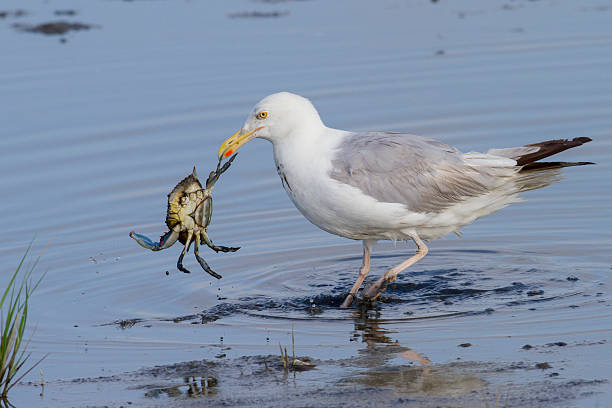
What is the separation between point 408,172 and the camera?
8359mm

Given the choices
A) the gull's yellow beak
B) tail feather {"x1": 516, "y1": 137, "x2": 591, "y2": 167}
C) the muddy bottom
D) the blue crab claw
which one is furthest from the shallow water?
the gull's yellow beak

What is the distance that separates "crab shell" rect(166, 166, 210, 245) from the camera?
8.27m

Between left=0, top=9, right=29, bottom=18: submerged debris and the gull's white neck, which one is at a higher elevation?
left=0, top=9, right=29, bottom=18: submerged debris

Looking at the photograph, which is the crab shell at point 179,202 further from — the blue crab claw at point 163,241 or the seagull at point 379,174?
the seagull at point 379,174

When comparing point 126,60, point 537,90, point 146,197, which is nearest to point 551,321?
point 146,197

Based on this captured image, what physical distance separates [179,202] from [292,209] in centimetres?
292

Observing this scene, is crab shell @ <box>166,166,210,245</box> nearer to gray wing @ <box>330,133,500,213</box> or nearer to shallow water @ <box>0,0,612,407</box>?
shallow water @ <box>0,0,612,407</box>

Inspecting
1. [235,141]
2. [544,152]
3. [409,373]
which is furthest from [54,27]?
[409,373]

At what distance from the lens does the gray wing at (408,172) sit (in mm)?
8211

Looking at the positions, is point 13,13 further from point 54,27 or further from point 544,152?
point 544,152

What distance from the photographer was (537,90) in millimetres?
13977

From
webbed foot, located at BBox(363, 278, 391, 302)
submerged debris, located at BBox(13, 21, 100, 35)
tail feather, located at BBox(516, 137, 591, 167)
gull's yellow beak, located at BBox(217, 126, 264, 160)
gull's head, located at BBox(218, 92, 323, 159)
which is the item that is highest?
submerged debris, located at BBox(13, 21, 100, 35)

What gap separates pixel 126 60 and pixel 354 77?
346 centimetres

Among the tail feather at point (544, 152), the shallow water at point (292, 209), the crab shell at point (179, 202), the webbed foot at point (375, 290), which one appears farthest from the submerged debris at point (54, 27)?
the tail feather at point (544, 152)
